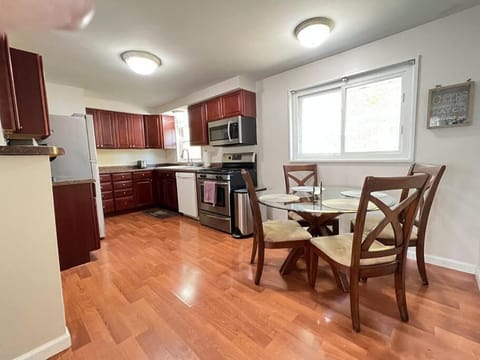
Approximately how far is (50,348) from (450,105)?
3.34 metres

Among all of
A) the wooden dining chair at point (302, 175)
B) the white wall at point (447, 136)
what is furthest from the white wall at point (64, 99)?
the white wall at point (447, 136)

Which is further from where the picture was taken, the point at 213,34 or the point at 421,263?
the point at 213,34

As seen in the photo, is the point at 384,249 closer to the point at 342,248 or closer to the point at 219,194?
the point at 342,248

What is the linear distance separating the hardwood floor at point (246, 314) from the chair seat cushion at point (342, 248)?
40 centimetres

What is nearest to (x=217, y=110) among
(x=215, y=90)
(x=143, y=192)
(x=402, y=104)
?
(x=215, y=90)

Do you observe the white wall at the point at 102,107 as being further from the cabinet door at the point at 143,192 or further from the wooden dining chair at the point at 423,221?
the wooden dining chair at the point at 423,221

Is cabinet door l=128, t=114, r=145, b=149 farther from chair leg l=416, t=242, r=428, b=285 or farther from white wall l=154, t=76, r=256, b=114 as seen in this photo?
chair leg l=416, t=242, r=428, b=285

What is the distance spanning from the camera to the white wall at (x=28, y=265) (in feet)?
3.59

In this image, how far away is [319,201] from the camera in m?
1.78

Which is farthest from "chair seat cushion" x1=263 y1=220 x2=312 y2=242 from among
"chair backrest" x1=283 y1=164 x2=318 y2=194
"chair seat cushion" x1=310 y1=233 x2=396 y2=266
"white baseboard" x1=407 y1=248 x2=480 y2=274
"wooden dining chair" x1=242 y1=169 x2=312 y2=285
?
"white baseboard" x1=407 y1=248 x2=480 y2=274

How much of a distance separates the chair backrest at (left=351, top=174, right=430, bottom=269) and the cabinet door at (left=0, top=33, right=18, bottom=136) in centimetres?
227

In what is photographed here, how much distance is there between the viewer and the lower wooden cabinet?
213 centimetres

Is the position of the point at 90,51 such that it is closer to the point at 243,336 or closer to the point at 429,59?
the point at 243,336

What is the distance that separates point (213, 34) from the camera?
2.10 meters
